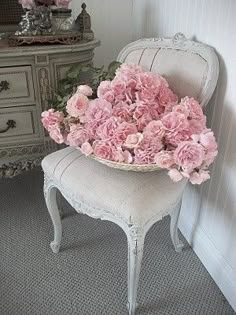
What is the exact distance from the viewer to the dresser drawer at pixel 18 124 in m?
1.56

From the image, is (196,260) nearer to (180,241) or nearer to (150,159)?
(180,241)

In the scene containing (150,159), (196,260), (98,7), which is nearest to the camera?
(150,159)

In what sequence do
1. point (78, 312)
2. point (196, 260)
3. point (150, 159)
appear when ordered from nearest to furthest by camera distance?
point (150, 159), point (78, 312), point (196, 260)

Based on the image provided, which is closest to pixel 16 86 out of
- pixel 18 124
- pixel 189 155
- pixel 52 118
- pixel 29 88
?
pixel 29 88

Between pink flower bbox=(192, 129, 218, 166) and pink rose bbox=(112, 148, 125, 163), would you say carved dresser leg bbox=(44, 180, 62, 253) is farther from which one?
pink flower bbox=(192, 129, 218, 166)

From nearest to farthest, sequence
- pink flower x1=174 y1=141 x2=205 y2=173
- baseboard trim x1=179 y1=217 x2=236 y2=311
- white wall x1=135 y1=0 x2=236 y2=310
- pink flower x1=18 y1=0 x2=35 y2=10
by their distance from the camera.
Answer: pink flower x1=174 y1=141 x2=205 y2=173 → white wall x1=135 y1=0 x2=236 y2=310 → baseboard trim x1=179 y1=217 x2=236 y2=311 → pink flower x1=18 y1=0 x2=35 y2=10

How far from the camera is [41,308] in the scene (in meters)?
1.23

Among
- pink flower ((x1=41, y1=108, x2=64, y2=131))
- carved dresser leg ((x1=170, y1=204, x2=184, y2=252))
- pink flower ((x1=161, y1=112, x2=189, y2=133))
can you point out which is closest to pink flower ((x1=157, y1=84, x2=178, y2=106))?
pink flower ((x1=161, y1=112, x2=189, y2=133))

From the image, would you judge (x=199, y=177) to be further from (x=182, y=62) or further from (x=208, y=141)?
(x=182, y=62)

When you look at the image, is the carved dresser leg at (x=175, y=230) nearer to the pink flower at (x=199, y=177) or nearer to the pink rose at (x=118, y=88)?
the pink flower at (x=199, y=177)

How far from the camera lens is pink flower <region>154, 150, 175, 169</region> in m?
0.93

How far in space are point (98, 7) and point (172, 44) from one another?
0.83 meters

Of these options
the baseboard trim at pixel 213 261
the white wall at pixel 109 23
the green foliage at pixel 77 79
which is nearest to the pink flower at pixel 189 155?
the green foliage at pixel 77 79

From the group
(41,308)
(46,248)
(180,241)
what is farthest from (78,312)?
(180,241)
